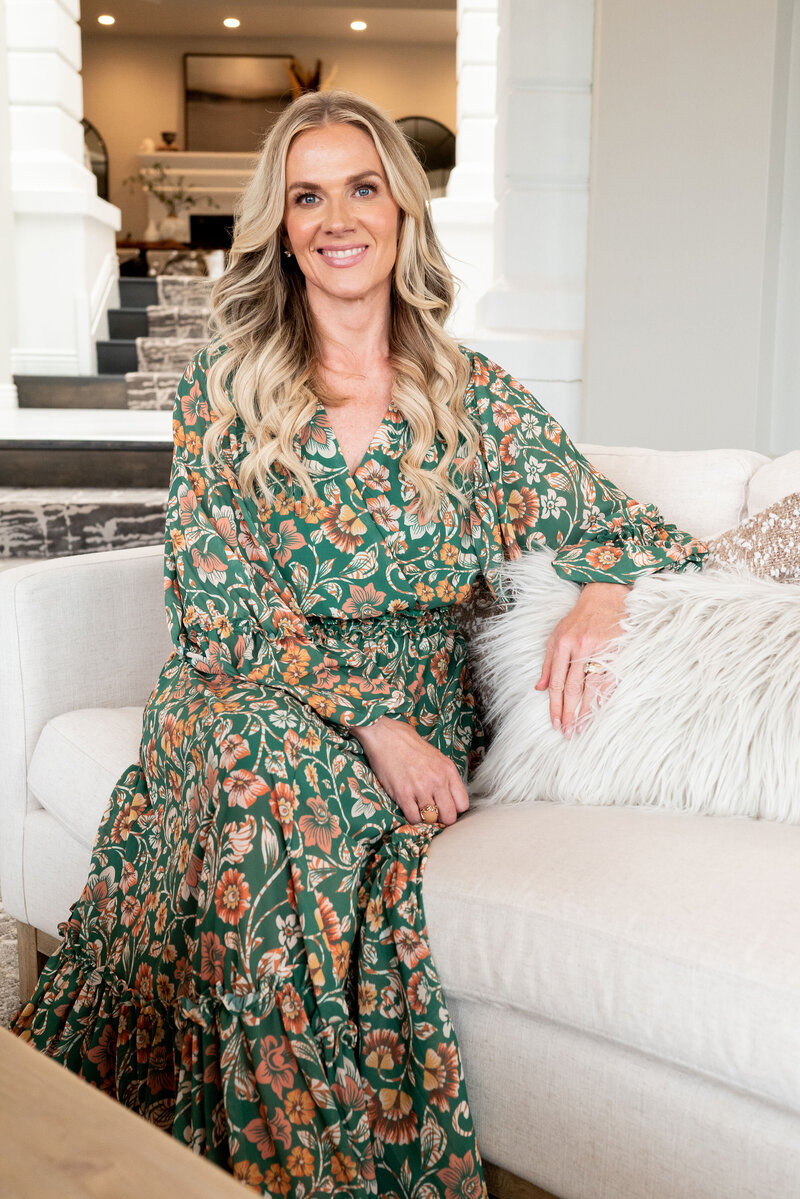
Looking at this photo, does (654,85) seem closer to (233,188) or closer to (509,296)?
(509,296)

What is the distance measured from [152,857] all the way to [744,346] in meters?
2.60

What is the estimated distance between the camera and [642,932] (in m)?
1.05

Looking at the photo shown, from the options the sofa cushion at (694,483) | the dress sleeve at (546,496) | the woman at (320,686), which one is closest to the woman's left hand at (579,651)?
the woman at (320,686)

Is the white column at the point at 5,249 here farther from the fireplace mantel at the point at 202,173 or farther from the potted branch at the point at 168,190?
the fireplace mantel at the point at 202,173

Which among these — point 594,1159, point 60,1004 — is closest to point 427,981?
point 594,1159

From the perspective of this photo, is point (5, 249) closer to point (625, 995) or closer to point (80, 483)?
point (80, 483)

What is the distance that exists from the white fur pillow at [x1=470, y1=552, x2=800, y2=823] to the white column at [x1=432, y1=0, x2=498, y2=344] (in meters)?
4.64

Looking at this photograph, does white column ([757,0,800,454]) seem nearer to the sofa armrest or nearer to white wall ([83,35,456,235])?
the sofa armrest

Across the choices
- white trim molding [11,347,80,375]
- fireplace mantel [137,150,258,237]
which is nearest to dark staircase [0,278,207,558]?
white trim molding [11,347,80,375]

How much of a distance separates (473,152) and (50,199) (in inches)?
97.5

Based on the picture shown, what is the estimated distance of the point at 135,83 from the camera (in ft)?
35.1

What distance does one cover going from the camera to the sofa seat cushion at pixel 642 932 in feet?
3.24

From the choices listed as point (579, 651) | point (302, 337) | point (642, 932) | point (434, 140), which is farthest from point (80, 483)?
point (434, 140)

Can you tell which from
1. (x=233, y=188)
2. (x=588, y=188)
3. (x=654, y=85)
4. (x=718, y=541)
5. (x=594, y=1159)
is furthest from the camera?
(x=233, y=188)
